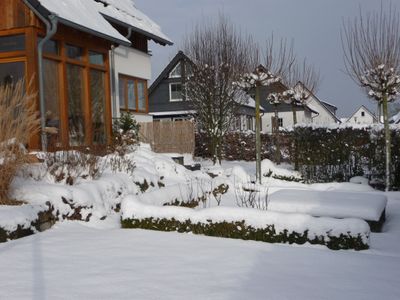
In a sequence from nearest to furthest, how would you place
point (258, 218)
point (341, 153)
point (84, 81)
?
1. point (258, 218)
2. point (84, 81)
3. point (341, 153)

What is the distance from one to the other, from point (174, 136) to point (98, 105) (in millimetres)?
7028

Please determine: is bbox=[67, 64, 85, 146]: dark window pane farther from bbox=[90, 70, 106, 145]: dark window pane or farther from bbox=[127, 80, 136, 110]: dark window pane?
bbox=[127, 80, 136, 110]: dark window pane

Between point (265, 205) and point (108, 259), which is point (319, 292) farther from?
point (265, 205)

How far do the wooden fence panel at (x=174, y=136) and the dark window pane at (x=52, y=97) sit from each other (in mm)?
7903

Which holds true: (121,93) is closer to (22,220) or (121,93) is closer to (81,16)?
(81,16)

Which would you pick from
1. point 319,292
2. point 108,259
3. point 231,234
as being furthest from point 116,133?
point 319,292

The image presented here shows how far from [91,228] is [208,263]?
251cm

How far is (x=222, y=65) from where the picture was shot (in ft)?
56.7

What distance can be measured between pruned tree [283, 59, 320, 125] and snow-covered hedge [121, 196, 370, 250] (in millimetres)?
13777

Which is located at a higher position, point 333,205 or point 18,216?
point 18,216

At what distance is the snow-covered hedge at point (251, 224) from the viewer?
5.15 m

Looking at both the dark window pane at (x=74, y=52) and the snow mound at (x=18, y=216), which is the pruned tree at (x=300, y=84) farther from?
the snow mound at (x=18, y=216)

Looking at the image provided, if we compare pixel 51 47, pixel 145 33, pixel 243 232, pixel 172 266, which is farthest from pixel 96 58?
pixel 172 266

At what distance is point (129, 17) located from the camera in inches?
587
